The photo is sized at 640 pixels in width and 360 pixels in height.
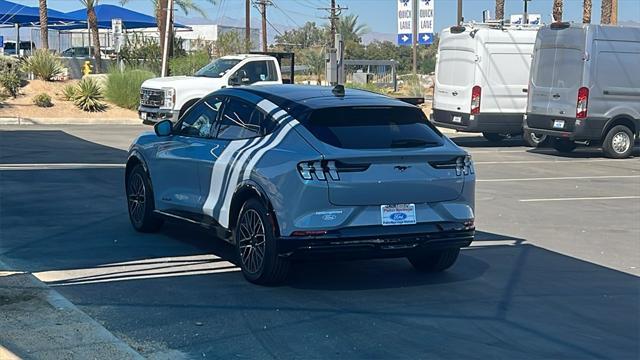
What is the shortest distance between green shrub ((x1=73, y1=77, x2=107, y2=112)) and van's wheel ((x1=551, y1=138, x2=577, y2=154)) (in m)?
13.8

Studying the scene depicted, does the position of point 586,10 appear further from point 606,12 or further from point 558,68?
point 558,68

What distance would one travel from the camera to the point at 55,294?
23.2 feet

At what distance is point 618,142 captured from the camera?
21.3 metres

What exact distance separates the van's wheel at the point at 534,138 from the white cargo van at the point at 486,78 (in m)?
0.04

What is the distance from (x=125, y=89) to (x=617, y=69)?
49.7ft

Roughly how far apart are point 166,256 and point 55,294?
1927 mm

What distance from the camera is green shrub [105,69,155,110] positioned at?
93.7 ft

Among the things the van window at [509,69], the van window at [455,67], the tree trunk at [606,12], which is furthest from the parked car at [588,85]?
the tree trunk at [606,12]

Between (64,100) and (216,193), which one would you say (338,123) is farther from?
(64,100)

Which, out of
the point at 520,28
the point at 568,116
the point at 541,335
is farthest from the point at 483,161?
the point at 541,335

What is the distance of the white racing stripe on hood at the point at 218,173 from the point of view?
827cm

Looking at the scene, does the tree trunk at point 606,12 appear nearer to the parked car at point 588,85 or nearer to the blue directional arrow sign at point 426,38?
the blue directional arrow sign at point 426,38

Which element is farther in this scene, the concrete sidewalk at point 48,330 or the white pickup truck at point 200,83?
the white pickup truck at point 200,83

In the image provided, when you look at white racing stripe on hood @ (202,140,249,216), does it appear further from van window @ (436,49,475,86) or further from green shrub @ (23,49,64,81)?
green shrub @ (23,49,64,81)
